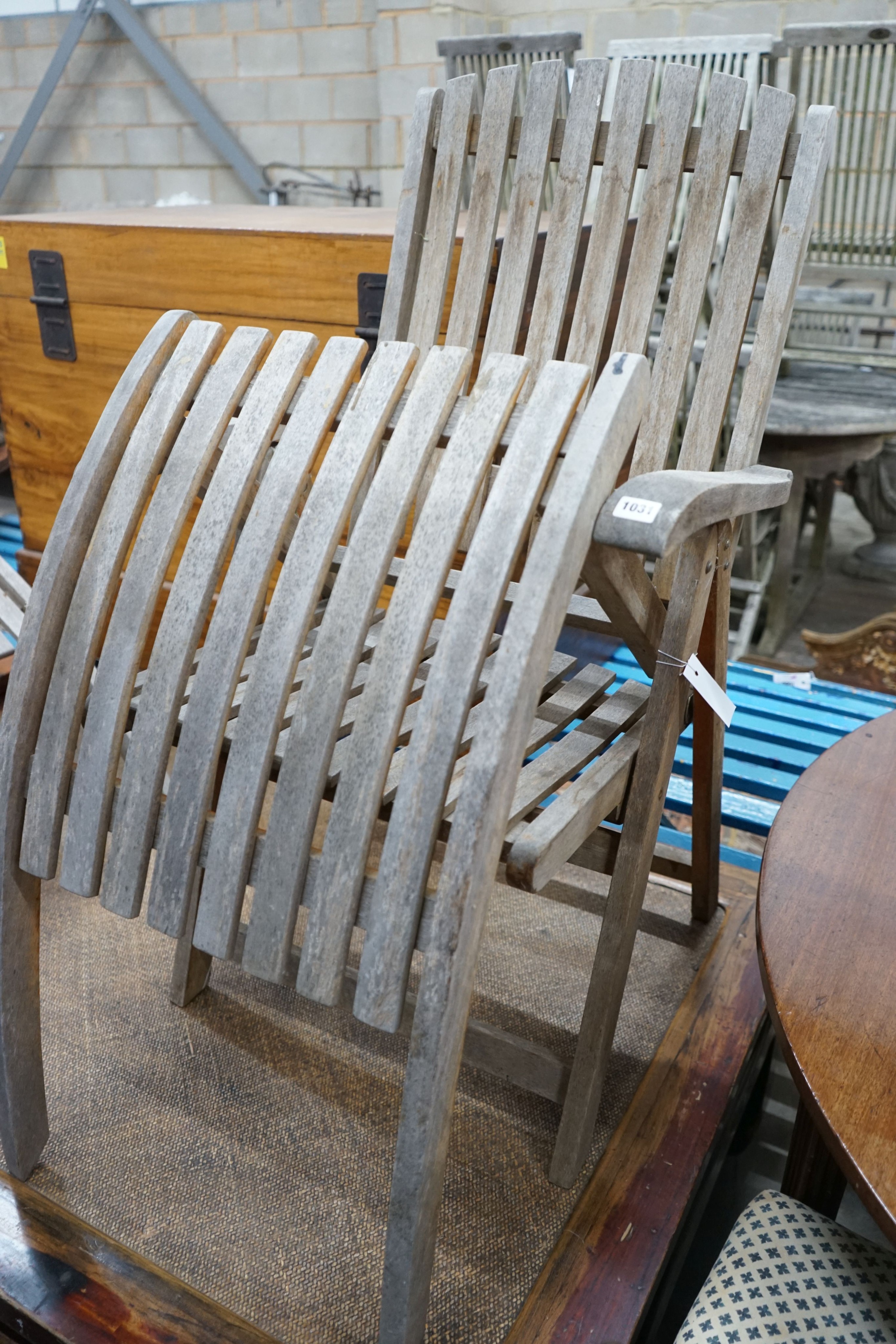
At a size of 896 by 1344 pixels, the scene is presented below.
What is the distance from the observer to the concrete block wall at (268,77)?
4.20m

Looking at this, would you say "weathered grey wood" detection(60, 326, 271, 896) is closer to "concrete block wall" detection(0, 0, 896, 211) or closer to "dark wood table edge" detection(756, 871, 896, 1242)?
"dark wood table edge" detection(756, 871, 896, 1242)

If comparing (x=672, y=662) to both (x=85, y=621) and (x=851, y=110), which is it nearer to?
(x=85, y=621)

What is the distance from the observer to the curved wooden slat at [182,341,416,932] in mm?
953

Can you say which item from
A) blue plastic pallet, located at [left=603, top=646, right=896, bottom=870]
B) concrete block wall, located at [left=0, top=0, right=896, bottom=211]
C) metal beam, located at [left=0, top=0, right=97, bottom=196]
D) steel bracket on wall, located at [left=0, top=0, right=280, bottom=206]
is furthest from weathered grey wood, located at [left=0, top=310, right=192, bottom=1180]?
metal beam, located at [left=0, top=0, right=97, bottom=196]

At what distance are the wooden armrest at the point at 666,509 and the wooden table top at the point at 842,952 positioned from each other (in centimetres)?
29

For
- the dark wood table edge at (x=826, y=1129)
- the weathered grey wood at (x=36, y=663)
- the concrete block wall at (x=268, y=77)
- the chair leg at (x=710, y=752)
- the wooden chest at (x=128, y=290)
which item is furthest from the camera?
the concrete block wall at (x=268, y=77)

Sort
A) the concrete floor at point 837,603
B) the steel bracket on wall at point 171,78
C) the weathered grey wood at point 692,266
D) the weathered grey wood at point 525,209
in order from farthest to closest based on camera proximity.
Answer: the steel bracket on wall at point 171,78
the concrete floor at point 837,603
the weathered grey wood at point 525,209
the weathered grey wood at point 692,266

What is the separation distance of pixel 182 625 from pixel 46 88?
5.69 m

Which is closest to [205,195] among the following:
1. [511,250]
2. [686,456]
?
[511,250]

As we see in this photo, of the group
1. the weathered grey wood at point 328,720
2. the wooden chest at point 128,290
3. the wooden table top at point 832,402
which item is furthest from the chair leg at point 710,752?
the wooden table top at point 832,402

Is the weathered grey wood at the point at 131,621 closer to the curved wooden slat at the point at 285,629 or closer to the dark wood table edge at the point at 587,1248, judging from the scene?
the curved wooden slat at the point at 285,629

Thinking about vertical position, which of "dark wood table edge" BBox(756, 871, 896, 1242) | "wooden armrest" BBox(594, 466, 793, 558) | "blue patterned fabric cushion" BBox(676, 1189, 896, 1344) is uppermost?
"wooden armrest" BBox(594, 466, 793, 558)

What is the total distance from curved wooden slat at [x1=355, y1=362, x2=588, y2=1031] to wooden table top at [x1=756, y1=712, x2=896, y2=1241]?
0.29m

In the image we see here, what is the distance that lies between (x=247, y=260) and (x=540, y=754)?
53.0 inches
